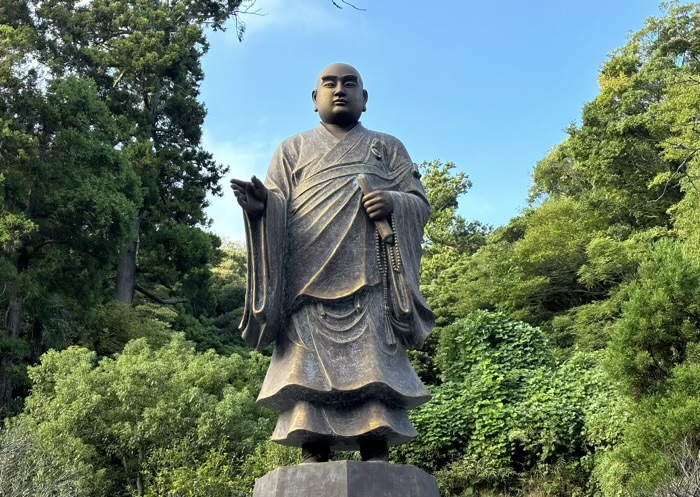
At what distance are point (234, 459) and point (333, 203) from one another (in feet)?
25.8

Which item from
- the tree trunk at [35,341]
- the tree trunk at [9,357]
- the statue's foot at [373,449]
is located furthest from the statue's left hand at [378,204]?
the tree trunk at [35,341]

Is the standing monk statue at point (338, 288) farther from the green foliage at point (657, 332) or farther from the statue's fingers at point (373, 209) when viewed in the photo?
the green foliage at point (657, 332)

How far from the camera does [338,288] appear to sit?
5590 millimetres

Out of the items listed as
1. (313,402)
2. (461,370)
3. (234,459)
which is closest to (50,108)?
(234,459)

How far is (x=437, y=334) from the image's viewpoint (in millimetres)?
19906

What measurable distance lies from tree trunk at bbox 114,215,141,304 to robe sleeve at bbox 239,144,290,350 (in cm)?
1662

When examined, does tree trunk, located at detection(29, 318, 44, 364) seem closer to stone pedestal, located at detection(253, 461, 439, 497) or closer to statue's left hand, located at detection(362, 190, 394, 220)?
statue's left hand, located at detection(362, 190, 394, 220)

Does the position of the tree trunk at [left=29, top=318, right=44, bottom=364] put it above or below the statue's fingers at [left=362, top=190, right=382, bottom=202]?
above

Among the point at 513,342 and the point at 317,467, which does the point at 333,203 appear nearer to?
the point at 317,467

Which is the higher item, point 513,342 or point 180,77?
point 180,77

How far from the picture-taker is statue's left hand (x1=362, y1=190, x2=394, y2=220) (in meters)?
5.60

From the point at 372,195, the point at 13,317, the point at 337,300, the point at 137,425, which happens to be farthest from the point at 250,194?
the point at 13,317

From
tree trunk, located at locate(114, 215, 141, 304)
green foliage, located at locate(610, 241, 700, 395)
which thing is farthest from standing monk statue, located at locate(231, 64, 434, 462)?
tree trunk, located at locate(114, 215, 141, 304)

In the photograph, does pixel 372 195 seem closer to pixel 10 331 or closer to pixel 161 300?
pixel 10 331
